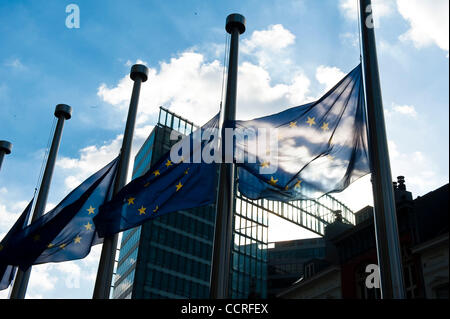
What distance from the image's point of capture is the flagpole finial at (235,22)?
15789 mm

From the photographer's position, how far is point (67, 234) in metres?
16.1

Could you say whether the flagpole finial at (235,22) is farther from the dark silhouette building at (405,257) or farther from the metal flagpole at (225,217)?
the dark silhouette building at (405,257)

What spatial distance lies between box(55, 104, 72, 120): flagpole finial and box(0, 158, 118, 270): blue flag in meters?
4.62

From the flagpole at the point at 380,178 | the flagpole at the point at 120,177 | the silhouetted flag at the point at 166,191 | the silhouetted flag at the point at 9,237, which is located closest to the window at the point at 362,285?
the silhouetted flag at the point at 9,237

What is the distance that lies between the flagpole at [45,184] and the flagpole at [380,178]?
10.6 meters

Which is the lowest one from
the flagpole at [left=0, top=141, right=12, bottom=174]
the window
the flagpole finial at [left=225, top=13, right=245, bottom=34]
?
the flagpole at [left=0, top=141, right=12, bottom=174]

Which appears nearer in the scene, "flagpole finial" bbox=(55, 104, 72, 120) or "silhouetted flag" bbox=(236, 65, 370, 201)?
"silhouetted flag" bbox=(236, 65, 370, 201)

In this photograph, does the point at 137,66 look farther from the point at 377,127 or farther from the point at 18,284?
the point at 377,127

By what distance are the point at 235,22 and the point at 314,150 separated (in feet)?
15.2

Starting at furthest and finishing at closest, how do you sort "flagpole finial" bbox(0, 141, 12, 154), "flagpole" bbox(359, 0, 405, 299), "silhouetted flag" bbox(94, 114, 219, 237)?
"flagpole finial" bbox(0, 141, 12, 154)
"silhouetted flag" bbox(94, 114, 219, 237)
"flagpole" bbox(359, 0, 405, 299)

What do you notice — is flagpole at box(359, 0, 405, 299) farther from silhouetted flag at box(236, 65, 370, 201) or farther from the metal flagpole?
the metal flagpole

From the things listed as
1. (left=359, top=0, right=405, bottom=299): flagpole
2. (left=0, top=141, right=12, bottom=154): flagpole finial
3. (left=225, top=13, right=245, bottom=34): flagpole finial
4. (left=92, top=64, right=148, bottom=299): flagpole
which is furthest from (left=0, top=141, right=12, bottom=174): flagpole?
(left=359, top=0, right=405, bottom=299): flagpole

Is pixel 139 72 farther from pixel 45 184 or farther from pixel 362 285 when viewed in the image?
pixel 362 285

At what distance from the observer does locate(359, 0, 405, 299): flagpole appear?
10258 mm
